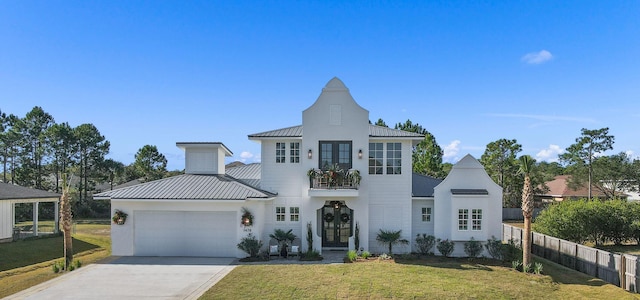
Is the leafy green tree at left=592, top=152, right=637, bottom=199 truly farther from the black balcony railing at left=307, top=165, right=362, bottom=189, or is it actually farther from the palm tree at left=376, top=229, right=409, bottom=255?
→ the black balcony railing at left=307, top=165, right=362, bottom=189

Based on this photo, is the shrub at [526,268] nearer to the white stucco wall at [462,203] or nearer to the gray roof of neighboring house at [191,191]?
the white stucco wall at [462,203]

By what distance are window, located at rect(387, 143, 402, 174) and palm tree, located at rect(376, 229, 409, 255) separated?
9.57ft

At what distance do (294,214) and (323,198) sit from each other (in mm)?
1817

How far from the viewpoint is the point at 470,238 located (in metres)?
18.1

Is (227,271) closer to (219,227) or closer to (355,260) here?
(219,227)

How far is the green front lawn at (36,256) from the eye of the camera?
45.2ft

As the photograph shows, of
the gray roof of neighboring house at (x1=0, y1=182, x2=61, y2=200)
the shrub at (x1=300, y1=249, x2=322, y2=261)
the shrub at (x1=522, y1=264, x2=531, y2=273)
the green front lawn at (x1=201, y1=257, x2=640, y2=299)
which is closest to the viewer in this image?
the green front lawn at (x1=201, y1=257, x2=640, y2=299)

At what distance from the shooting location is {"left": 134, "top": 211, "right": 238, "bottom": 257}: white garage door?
1791cm

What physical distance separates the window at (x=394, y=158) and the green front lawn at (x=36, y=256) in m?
14.0

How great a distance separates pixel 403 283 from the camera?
13148 millimetres

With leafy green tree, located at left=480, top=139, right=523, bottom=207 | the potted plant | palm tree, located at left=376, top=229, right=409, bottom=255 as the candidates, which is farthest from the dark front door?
leafy green tree, located at left=480, top=139, right=523, bottom=207

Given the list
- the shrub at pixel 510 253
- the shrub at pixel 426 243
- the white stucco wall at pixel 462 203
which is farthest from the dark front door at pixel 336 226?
the shrub at pixel 510 253

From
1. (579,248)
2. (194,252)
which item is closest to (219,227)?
(194,252)

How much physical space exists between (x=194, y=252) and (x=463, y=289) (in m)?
11.8
